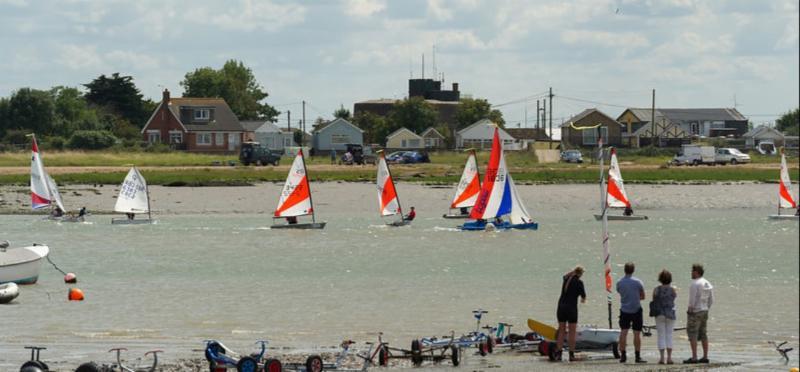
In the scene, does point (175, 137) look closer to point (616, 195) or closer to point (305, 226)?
point (616, 195)

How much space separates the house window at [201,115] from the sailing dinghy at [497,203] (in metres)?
58.9

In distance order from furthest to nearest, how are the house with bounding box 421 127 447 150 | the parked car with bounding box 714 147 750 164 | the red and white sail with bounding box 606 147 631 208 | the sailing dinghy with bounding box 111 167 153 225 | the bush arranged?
the house with bounding box 421 127 447 150, the bush, the parked car with bounding box 714 147 750 164, the red and white sail with bounding box 606 147 631 208, the sailing dinghy with bounding box 111 167 153 225

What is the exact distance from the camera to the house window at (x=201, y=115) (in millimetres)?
104831

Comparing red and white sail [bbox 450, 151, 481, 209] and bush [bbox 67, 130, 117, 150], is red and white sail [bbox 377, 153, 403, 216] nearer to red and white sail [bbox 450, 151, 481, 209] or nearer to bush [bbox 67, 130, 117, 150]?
red and white sail [bbox 450, 151, 481, 209]

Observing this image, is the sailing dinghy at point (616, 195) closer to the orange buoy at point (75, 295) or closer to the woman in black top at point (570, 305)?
the orange buoy at point (75, 295)

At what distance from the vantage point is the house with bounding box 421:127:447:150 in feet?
388

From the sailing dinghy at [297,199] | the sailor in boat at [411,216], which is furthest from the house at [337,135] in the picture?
the sailing dinghy at [297,199]

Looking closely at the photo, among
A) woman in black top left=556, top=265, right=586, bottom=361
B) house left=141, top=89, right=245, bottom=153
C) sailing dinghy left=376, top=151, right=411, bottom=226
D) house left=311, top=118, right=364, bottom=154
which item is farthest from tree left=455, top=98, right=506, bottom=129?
woman in black top left=556, top=265, right=586, bottom=361

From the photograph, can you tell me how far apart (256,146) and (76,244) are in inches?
1577

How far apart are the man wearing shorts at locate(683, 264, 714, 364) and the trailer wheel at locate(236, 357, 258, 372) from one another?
5.92 meters

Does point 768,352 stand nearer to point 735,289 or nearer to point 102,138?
point 735,289

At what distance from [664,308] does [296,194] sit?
30.4m

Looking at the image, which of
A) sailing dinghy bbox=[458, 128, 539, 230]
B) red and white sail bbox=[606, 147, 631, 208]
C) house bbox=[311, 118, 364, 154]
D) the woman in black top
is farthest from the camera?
house bbox=[311, 118, 364, 154]

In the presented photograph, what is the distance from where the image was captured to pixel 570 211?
59125 millimetres
